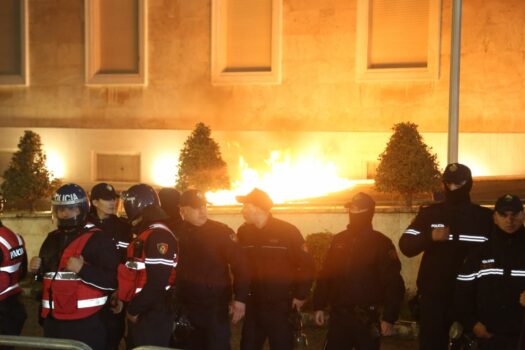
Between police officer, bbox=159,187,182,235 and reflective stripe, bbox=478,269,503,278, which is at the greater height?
police officer, bbox=159,187,182,235

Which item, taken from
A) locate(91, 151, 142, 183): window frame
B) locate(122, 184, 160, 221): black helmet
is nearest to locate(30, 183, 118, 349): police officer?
locate(122, 184, 160, 221): black helmet

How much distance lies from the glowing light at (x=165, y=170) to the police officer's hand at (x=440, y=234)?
10.7 meters

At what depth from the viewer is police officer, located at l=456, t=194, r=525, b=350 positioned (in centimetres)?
506

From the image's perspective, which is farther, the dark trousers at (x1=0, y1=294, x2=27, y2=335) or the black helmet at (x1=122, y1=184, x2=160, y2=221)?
the dark trousers at (x1=0, y1=294, x2=27, y2=335)

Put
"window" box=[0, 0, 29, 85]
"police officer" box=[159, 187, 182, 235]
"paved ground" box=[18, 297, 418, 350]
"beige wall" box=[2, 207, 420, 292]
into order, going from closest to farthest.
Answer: "police officer" box=[159, 187, 182, 235], "paved ground" box=[18, 297, 418, 350], "beige wall" box=[2, 207, 420, 292], "window" box=[0, 0, 29, 85]

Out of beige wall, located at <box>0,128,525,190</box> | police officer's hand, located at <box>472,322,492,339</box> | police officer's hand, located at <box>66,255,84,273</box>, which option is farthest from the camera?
beige wall, located at <box>0,128,525,190</box>

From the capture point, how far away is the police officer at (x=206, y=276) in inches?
219

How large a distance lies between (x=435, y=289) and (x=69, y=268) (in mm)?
2630

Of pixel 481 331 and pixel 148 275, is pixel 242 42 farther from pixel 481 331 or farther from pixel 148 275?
pixel 481 331

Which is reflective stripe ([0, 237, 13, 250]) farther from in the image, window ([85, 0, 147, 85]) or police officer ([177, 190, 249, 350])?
window ([85, 0, 147, 85])

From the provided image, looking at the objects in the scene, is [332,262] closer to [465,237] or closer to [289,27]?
[465,237]

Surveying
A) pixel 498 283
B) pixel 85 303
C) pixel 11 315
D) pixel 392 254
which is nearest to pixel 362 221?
pixel 392 254

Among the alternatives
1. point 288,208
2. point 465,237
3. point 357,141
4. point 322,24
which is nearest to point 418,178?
point 288,208

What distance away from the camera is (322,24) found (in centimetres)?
1464
